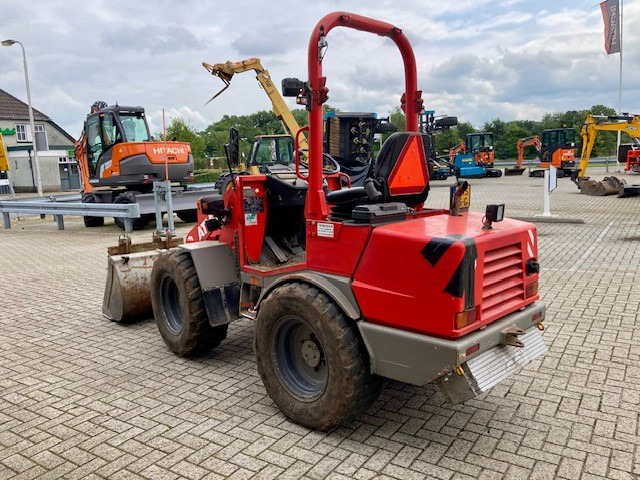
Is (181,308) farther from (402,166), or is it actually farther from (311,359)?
(402,166)

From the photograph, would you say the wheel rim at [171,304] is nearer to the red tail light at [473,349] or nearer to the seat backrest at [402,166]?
the seat backrest at [402,166]

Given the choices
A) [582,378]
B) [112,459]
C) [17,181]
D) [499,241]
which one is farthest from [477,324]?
[17,181]

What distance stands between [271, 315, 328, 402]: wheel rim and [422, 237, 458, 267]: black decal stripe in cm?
102

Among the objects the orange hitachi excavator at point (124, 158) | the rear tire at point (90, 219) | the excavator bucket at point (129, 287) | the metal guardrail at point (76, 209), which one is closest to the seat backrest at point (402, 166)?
the excavator bucket at point (129, 287)

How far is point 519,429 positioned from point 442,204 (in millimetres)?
14153

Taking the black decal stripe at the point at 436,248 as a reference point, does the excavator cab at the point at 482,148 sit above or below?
above

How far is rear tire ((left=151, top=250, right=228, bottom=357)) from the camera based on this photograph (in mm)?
4824

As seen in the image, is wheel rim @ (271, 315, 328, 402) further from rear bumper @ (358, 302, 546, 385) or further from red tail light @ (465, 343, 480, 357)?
red tail light @ (465, 343, 480, 357)

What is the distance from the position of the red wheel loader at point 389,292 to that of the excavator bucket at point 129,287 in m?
2.12

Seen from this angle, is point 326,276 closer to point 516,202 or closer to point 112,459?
point 112,459

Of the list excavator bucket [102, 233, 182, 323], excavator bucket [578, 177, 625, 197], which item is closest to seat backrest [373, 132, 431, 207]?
excavator bucket [102, 233, 182, 323]

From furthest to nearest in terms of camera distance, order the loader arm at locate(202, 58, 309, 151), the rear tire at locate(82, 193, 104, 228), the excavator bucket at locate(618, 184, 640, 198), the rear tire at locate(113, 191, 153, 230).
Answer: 1. the excavator bucket at locate(618, 184, 640, 198)
2. the loader arm at locate(202, 58, 309, 151)
3. the rear tire at locate(82, 193, 104, 228)
4. the rear tire at locate(113, 191, 153, 230)

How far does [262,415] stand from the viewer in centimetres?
398

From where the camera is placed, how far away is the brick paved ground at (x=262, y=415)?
3307 millimetres
